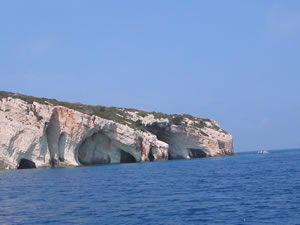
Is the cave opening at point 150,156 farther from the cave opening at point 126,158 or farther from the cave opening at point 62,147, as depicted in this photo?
the cave opening at point 62,147

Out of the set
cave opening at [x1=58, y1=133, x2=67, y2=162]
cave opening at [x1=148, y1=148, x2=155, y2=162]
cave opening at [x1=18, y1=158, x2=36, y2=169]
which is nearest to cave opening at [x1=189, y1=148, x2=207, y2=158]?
cave opening at [x1=148, y1=148, x2=155, y2=162]

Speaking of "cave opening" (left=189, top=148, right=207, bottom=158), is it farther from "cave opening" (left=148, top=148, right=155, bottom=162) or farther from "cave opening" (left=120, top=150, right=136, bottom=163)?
"cave opening" (left=120, top=150, right=136, bottom=163)

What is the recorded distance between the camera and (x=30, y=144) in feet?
174

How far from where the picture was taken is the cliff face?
5234cm

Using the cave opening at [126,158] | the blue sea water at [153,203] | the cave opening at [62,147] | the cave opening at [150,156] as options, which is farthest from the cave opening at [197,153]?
the blue sea water at [153,203]

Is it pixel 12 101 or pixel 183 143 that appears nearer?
pixel 12 101

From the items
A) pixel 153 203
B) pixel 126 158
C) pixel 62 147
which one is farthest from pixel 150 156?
pixel 153 203

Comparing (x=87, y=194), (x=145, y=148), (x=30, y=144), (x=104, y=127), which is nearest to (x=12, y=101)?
(x=30, y=144)

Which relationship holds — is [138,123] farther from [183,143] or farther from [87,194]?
[87,194]

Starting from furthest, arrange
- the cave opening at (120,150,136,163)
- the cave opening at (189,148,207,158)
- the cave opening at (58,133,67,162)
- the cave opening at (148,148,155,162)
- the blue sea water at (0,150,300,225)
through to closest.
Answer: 1. the cave opening at (189,148,207,158)
2. the cave opening at (148,148,155,162)
3. the cave opening at (120,150,136,163)
4. the cave opening at (58,133,67,162)
5. the blue sea water at (0,150,300,225)

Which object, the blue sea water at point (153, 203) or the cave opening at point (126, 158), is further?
the cave opening at point (126, 158)

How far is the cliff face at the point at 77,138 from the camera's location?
52.3 meters

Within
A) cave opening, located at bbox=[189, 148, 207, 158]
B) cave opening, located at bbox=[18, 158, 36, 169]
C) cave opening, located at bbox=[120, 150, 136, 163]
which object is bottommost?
cave opening, located at bbox=[18, 158, 36, 169]

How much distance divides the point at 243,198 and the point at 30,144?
35026 millimetres
